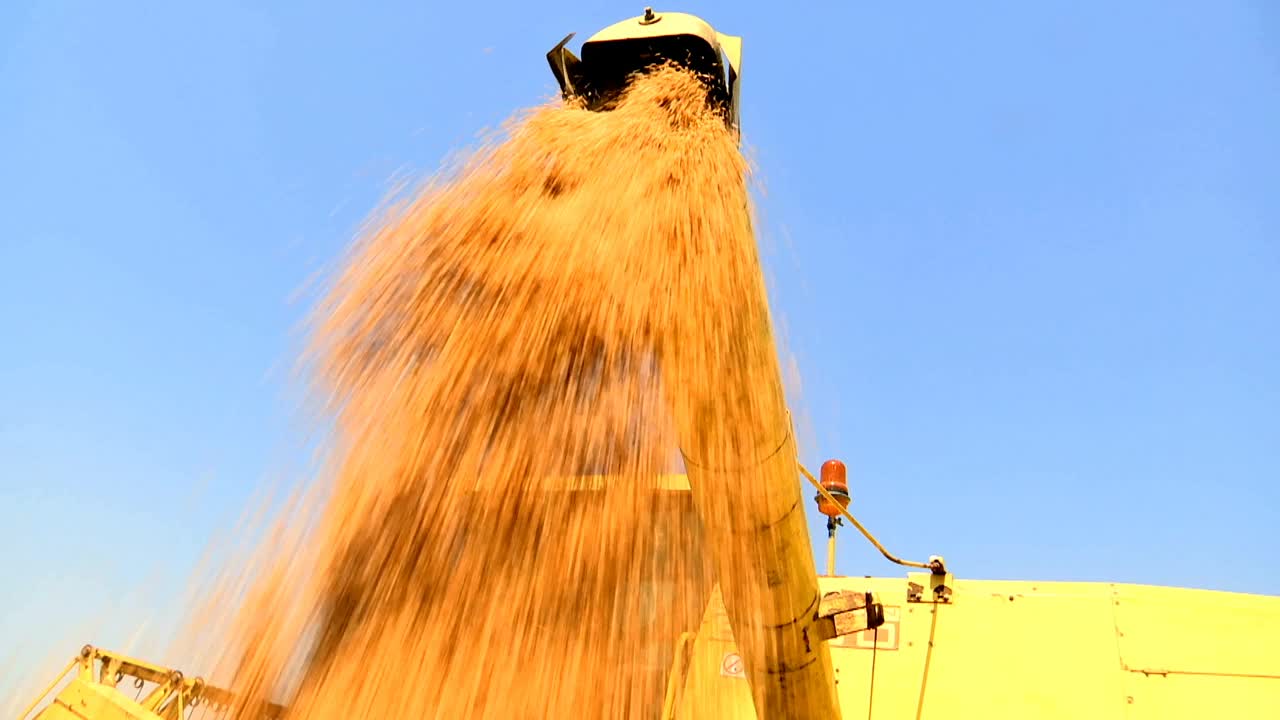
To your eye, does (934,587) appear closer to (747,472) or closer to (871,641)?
(871,641)

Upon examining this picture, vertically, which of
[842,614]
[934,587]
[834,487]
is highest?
[834,487]

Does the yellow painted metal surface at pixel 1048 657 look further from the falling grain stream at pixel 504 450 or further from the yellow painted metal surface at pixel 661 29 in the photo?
the yellow painted metal surface at pixel 661 29

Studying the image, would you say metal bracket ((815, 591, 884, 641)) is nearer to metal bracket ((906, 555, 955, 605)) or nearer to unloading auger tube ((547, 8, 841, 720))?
unloading auger tube ((547, 8, 841, 720))

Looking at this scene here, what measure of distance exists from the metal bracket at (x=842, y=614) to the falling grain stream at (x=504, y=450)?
32 centimetres

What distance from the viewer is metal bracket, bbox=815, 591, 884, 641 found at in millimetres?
2793

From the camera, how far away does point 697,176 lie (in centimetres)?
260

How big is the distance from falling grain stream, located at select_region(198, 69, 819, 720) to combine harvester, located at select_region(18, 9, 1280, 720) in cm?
10

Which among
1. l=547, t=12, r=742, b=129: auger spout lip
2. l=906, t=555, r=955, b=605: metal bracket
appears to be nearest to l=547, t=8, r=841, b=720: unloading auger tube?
l=547, t=12, r=742, b=129: auger spout lip

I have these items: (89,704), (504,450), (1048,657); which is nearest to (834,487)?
(1048,657)

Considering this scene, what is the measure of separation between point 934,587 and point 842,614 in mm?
847

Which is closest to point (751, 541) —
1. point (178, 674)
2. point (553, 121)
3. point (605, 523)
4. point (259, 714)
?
point (605, 523)

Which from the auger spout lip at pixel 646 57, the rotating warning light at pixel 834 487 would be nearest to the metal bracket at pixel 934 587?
the rotating warning light at pixel 834 487

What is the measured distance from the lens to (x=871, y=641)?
3605mm

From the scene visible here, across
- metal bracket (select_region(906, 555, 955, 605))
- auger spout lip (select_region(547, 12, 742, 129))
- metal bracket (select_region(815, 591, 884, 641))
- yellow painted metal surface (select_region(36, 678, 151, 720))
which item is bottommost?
yellow painted metal surface (select_region(36, 678, 151, 720))
